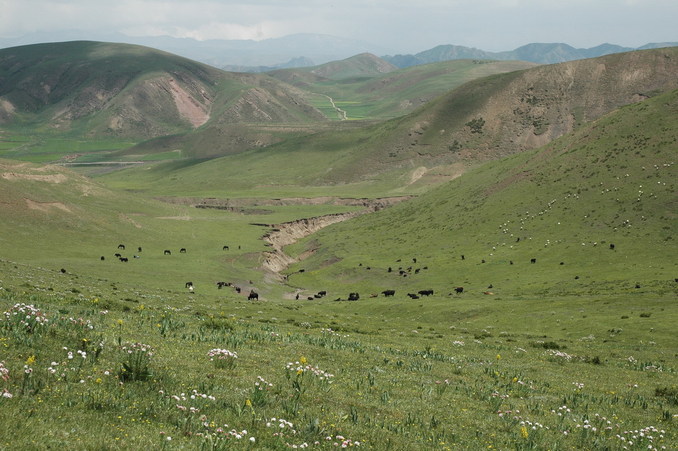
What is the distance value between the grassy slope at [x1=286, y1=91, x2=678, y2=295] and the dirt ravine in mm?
5511

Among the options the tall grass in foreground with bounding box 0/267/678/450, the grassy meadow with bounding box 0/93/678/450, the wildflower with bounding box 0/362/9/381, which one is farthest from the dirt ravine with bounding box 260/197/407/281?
the wildflower with bounding box 0/362/9/381

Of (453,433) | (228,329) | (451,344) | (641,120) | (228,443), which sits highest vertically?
(641,120)

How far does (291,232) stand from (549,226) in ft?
209

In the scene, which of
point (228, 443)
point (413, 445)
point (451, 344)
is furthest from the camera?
point (451, 344)

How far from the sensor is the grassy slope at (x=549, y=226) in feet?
249

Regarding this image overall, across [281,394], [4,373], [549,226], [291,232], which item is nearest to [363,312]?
[549,226]

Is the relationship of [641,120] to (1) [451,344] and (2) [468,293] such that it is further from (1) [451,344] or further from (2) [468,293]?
(1) [451,344]

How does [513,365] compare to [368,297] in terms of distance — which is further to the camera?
[368,297]

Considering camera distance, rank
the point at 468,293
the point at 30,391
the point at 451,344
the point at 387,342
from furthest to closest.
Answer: the point at 468,293 < the point at 451,344 < the point at 387,342 < the point at 30,391

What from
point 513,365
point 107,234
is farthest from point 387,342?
point 107,234

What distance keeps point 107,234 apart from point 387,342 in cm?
8334

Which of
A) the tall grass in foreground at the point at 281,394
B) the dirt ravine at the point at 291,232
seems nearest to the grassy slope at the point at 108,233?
the dirt ravine at the point at 291,232

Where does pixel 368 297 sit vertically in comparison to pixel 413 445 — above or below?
below

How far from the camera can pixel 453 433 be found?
1457cm
